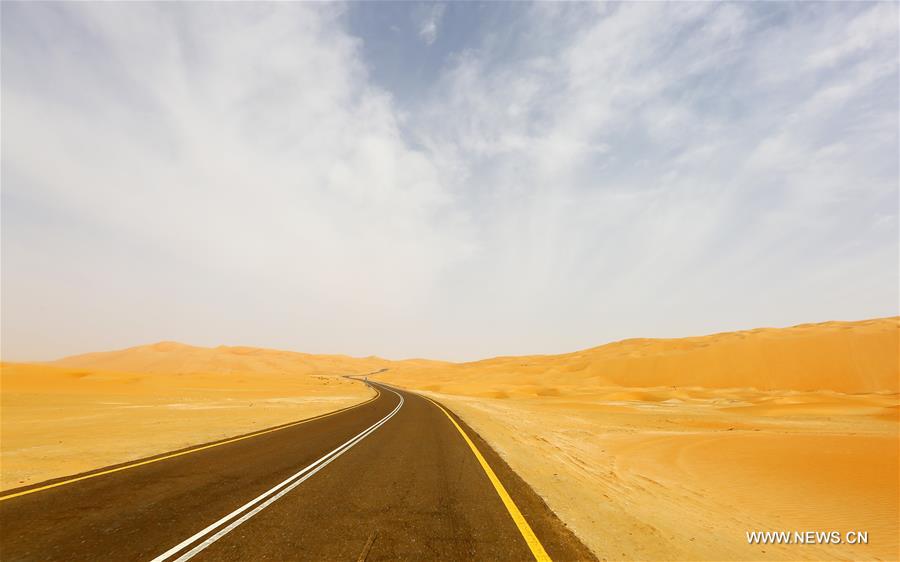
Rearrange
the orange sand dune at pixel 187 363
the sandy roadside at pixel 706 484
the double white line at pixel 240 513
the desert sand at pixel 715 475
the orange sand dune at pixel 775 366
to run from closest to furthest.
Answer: the double white line at pixel 240 513 < the sandy roadside at pixel 706 484 < the desert sand at pixel 715 475 < the orange sand dune at pixel 775 366 < the orange sand dune at pixel 187 363

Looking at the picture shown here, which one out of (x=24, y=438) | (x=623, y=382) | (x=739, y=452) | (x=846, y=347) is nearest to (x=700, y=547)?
(x=739, y=452)

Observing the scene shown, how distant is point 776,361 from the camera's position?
5644 cm

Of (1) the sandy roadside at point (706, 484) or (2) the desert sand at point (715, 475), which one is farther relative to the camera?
(2) the desert sand at point (715, 475)

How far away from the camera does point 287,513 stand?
19.9 ft

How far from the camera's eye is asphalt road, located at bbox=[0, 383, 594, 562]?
4.75 meters

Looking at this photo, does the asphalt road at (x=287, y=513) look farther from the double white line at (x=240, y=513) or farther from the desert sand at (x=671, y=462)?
the desert sand at (x=671, y=462)

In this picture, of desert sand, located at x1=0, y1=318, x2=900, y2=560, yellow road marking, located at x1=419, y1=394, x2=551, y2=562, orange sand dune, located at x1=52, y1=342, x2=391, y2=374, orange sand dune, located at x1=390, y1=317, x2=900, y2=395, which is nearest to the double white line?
yellow road marking, located at x1=419, y1=394, x2=551, y2=562

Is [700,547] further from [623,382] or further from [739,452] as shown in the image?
[623,382]

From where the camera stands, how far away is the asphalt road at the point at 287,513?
187 inches

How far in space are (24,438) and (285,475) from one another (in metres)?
12.9

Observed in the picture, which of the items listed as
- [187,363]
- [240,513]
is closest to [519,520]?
[240,513]

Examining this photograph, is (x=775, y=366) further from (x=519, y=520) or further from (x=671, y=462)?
(x=519, y=520)

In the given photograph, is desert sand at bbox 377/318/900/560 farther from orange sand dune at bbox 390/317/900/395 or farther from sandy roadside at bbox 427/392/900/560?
orange sand dune at bbox 390/317/900/395

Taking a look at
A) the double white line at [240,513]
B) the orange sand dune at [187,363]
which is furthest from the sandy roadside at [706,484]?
the orange sand dune at [187,363]
